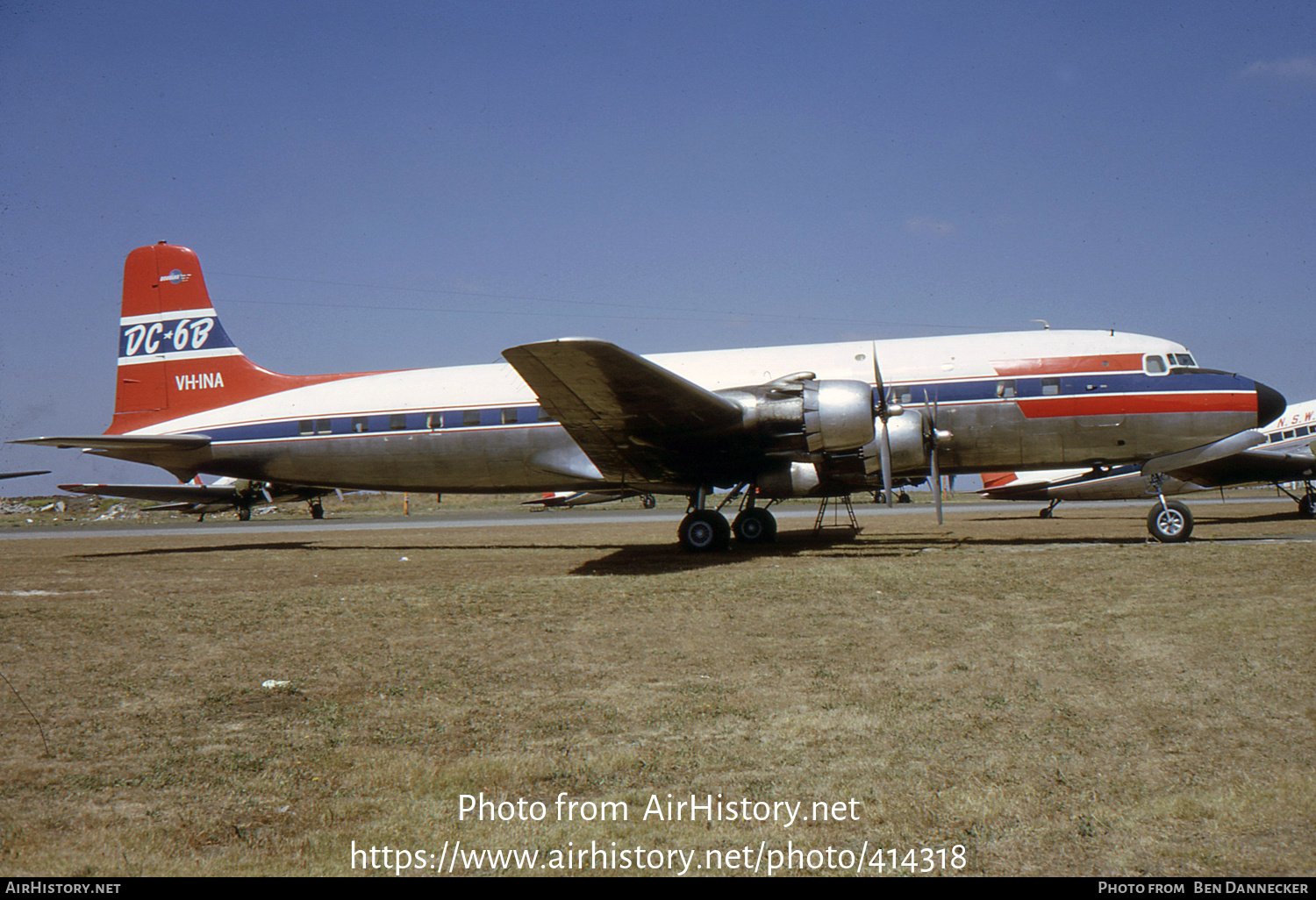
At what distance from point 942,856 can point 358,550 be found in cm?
1698

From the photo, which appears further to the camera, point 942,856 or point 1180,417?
point 1180,417

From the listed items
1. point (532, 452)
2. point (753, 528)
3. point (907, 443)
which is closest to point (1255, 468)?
point (907, 443)

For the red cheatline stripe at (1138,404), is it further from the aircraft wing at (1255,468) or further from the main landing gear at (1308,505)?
the main landing gear at (1308,505)

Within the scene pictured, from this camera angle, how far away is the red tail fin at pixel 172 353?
19062mm

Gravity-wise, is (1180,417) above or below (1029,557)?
above

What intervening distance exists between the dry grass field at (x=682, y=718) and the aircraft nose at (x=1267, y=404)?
5149mm

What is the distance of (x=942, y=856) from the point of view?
130 inches

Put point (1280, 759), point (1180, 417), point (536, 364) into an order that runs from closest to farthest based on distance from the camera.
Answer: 1. point (1280, 759)
2. point (536, 364)
3. point (1180, 417)

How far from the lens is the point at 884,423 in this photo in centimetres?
1426

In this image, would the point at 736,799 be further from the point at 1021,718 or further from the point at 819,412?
the point at 819,412

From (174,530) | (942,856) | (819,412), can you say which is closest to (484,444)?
(819,412)

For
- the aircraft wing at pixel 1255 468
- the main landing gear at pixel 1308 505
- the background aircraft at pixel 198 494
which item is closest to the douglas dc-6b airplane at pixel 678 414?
the aircraft wing at pixel 1255 468

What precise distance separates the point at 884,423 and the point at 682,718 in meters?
10.1
